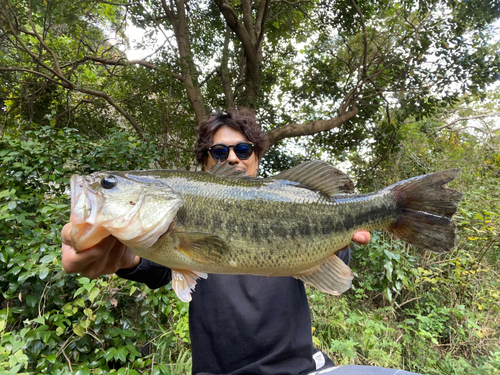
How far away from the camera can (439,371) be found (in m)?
3.56

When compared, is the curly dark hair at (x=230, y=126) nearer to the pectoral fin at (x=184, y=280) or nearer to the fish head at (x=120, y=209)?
the fish head at (x=120, y=209)

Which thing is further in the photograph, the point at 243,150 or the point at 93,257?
the point at 243,150

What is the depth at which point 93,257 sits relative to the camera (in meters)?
1.34

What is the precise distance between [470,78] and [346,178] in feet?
19.1

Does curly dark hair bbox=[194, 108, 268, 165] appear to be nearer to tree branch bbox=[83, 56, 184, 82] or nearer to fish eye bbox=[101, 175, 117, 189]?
fish eye bbox=[101, 175, 117, 189]

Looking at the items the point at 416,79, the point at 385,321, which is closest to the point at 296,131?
the point at 416,79

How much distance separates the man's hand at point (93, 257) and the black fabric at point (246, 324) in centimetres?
30

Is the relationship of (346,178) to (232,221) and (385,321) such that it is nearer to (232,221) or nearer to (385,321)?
(232,221)

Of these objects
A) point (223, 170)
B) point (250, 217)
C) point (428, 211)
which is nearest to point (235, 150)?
point (223, 170)

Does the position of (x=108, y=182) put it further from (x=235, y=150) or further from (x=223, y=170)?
(x=235, y=150)

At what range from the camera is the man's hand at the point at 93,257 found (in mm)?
A: 1315

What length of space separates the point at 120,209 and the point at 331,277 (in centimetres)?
115

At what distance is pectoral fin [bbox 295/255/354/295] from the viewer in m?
1.47

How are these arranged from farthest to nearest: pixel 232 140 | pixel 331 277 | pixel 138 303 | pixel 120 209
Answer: pixel 138 303 → pixel 232 140 → pixel 331 277 → pixel 120 209
